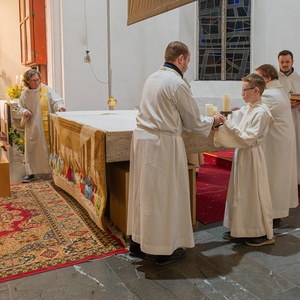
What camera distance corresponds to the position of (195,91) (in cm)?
867

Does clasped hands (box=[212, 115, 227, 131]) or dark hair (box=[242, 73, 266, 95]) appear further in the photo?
dark hair (box=[242, 73, 266, 95])

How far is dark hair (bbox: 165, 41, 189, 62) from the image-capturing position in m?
2.68

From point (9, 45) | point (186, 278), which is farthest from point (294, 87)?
point (9, 45)

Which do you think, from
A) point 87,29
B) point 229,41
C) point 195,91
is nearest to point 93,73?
point 87,29

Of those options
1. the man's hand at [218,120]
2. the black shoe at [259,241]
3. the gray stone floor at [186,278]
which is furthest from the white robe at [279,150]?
the man's hand at [218,120]

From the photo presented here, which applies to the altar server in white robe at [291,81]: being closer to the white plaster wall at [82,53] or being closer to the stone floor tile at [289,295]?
the stone floor tile at [289,295]

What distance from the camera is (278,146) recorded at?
3633 millimetres

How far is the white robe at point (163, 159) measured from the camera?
2645mm

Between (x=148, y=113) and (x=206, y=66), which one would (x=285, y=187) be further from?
(x=206, y=66)

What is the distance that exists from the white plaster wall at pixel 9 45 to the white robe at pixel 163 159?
11197 mm

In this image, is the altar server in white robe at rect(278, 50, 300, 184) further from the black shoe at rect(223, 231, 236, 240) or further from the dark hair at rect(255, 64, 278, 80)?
the black shoe at rect(223, 231, 236, 240)

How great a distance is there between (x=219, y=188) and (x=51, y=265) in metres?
2.88

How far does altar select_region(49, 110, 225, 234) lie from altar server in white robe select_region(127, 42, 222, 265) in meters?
0.40

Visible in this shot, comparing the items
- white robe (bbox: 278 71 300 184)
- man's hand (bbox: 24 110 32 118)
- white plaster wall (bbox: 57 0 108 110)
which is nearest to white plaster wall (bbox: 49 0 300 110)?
white plaster wall (bbox: 57 0 108 110)
